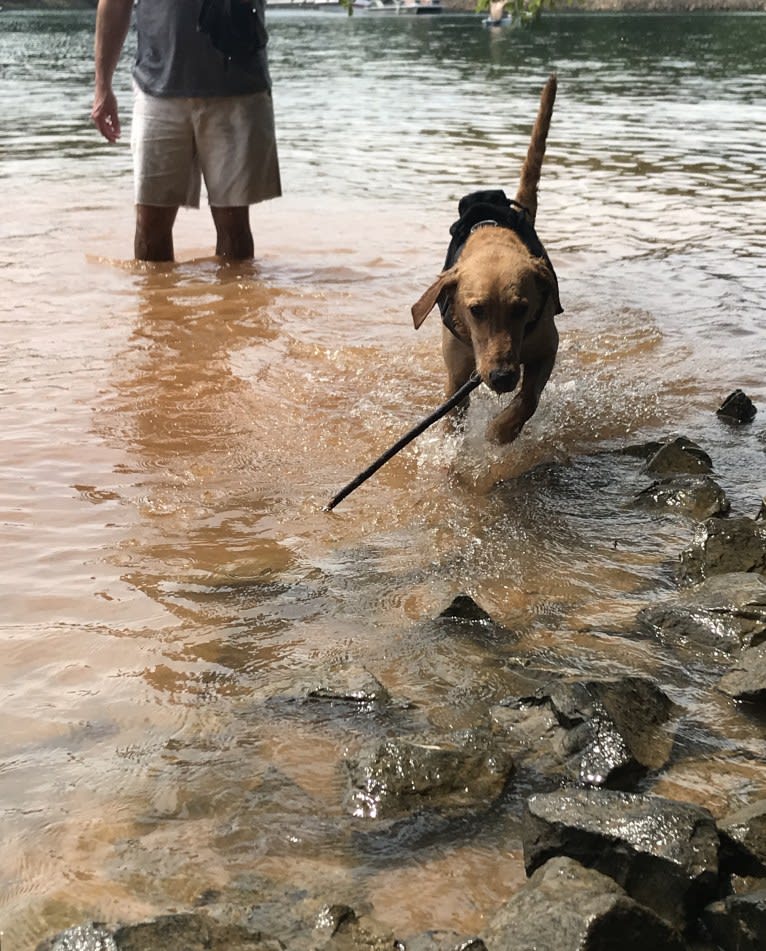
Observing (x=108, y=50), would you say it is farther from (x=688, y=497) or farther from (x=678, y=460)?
(x=688, y=497)

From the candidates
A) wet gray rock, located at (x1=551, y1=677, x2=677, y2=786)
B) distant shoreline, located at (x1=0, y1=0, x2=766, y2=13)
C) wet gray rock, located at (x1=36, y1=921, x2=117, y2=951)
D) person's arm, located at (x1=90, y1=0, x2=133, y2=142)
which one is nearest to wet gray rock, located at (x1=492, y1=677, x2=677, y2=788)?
wet gray rock, located at (x1=551, y1=677, x2=677, y2=786)

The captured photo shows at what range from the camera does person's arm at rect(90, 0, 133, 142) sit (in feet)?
26.4

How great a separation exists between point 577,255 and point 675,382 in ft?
12.0

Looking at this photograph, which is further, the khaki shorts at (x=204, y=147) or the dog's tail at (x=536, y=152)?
the khaki shorts at (x=204, y=147)

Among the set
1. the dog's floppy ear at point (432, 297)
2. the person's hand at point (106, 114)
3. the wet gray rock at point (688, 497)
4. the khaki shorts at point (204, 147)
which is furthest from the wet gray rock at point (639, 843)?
the person's hand at point (106, 114)

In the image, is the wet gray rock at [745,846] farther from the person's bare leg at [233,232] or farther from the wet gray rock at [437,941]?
the person's bare leg at [233,232]

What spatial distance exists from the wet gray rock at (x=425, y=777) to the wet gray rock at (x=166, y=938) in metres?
0.59

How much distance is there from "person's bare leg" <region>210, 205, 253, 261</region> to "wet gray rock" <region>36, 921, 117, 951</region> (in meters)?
7.24

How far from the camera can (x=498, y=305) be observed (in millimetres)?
5137

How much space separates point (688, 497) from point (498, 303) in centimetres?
120

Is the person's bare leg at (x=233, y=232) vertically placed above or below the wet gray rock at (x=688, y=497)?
above

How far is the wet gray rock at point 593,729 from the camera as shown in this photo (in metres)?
3.06

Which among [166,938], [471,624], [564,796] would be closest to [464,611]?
[471,624]

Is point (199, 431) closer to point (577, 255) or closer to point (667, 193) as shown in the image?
point (577, 255)
